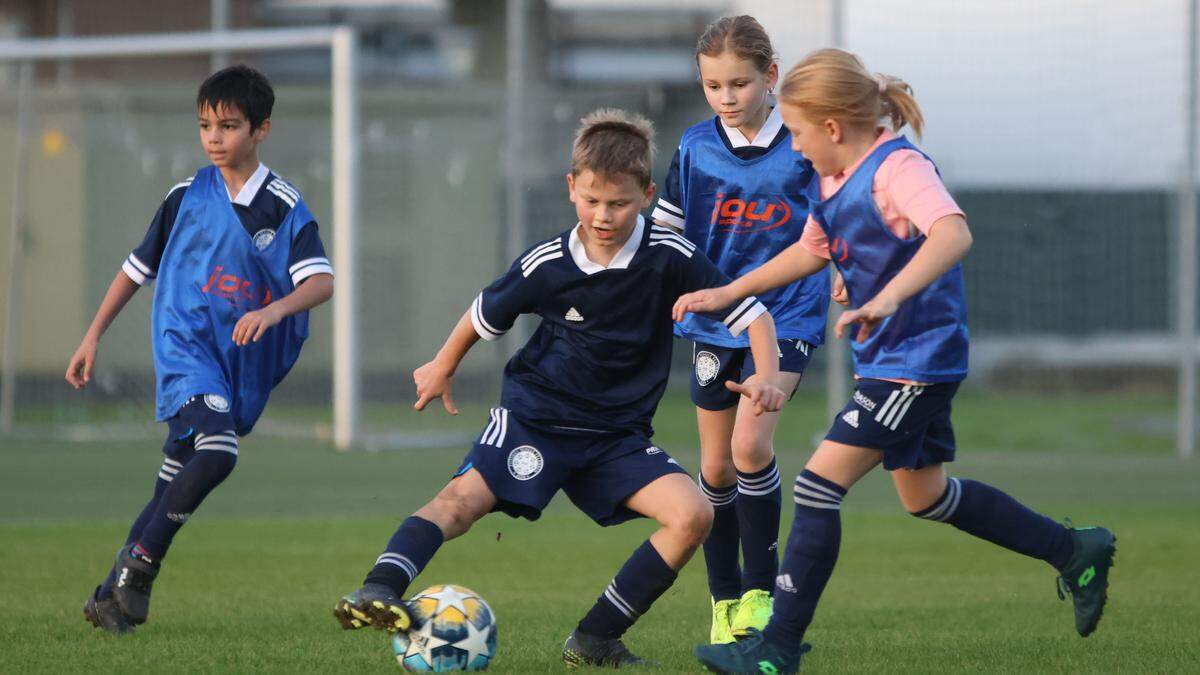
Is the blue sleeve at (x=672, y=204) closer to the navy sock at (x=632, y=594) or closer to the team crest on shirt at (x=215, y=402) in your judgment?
the navy sock at (x=632, y=594)

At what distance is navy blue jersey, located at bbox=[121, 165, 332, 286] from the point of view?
5.50 meters

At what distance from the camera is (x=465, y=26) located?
20125mm

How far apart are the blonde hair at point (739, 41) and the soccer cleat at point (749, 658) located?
1878 mm

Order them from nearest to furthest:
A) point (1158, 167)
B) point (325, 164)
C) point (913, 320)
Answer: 1. point (913, 320)
2. point (1158, 167)
3. point (325, 164)

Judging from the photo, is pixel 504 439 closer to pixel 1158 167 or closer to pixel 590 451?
pixel 590 451

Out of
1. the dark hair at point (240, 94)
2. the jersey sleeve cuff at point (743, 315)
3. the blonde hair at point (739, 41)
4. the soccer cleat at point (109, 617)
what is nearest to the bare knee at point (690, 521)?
the jersey sleeve cuff at point (743, 315)

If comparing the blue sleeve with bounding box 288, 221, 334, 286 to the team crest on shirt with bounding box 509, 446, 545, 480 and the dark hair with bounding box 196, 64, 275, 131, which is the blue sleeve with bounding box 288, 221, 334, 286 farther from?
the team crest on shirt with bounding box 509, 446, 545, 480

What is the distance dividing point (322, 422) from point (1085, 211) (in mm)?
6834

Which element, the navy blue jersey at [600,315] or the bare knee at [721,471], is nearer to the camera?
the navy blue jersey at [600,315]

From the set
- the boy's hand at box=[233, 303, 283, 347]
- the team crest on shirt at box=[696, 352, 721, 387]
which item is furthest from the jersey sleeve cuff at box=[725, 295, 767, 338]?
the boy's hand at box=[233, 303, 283, 347]

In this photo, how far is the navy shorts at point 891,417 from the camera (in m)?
4.36

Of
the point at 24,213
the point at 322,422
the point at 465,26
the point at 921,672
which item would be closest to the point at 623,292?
the point at 921,672

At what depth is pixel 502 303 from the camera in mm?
4543

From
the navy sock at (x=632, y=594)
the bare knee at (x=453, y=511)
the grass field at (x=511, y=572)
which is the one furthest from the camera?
the grass field at (x=511, y=572)
